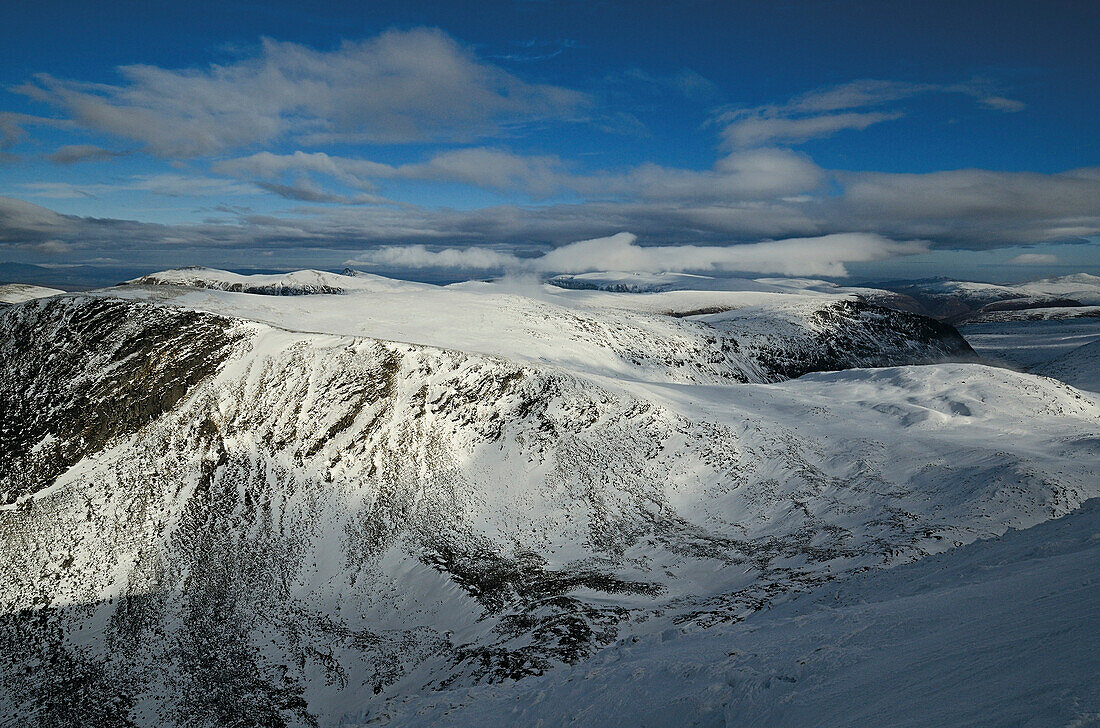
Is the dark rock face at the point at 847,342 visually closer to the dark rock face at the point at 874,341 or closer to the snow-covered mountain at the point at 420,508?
the dark rock face at the point at 874,341

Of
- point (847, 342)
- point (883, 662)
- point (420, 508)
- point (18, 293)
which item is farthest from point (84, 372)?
point (18, 293)

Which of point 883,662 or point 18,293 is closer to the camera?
point 883,662

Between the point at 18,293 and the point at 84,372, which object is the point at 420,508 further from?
the point at 18,293

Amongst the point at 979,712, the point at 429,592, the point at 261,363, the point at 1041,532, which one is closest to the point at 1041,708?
the point at 979,712

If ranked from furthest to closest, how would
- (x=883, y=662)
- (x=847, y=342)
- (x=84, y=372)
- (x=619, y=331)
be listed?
(x=847, y=342) < (x=619, y=331) < (x=84, y=372) < (x=883, y=662)

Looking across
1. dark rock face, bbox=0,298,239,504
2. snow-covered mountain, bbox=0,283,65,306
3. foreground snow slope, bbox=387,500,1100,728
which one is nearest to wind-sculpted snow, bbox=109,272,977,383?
dark rock face, bbox=0,298,239,504

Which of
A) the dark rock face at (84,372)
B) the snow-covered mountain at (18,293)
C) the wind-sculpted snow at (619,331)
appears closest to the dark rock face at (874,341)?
the wind-sculpted snow at (619,331)

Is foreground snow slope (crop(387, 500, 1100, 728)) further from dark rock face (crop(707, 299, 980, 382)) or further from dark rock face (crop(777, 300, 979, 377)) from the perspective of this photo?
dark rock face (crop(777, 300, 979, 377))

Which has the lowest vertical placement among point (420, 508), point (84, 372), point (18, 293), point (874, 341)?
point (420, 508)
